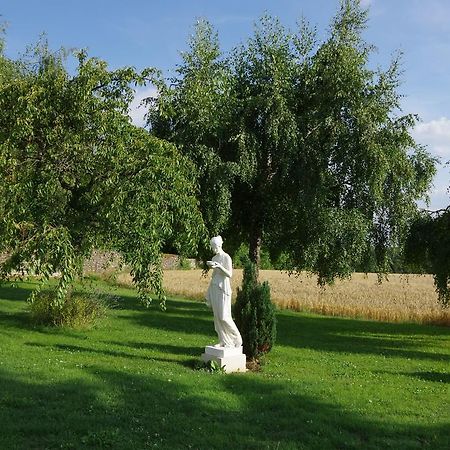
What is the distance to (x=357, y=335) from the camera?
17.3 m

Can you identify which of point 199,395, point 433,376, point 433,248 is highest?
point 433,248

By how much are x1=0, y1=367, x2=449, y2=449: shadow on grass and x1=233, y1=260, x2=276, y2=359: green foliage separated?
2689mm

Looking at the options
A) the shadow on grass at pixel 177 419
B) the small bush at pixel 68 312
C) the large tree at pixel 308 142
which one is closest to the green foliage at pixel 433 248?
the large tree at pixel 308 142

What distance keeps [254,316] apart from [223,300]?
1345mm

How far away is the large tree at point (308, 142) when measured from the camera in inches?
644

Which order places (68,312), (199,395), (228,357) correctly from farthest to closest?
(68,312)
(228,357)
(199,395)

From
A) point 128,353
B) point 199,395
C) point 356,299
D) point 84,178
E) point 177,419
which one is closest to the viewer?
point 177,419

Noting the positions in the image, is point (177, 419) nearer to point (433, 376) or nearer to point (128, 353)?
point (128, 353)

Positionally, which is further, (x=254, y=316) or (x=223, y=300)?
(x=254, y=316)

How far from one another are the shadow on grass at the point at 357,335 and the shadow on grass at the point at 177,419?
6.40 metres

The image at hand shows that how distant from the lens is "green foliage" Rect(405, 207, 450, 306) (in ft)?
50.8

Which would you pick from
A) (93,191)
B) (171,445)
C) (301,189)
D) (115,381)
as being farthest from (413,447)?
(301,189)

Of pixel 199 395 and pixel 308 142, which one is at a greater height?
pixel 308 142

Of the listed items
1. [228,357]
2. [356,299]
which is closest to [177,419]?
[228,357]
